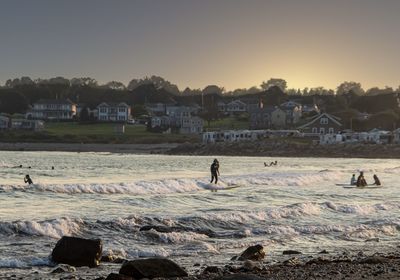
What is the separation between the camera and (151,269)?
1227 cm

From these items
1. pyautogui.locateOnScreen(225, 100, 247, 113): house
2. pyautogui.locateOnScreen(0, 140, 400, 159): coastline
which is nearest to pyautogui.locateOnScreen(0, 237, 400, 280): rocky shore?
pyautogui.locateOnScreen(0, 140, 400, 159): coastline

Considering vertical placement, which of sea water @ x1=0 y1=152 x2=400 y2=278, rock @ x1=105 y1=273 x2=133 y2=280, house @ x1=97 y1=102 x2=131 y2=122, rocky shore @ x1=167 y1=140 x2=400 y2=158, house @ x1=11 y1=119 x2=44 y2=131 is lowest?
sea water @ x1=0 y1=152 x2=400 y2=278

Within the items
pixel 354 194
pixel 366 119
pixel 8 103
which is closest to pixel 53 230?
pixel 354 194

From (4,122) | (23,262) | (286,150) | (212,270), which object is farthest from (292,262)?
(4,122)

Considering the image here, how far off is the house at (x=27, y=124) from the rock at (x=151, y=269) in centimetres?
13468

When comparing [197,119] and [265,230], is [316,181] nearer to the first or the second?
[265,230]

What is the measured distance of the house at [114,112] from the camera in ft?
530

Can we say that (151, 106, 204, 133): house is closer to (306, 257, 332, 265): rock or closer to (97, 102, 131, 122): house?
(97, 102, 131, 122): house

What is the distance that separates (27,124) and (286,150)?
6546cm

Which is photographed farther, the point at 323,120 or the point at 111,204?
the point at 323,120

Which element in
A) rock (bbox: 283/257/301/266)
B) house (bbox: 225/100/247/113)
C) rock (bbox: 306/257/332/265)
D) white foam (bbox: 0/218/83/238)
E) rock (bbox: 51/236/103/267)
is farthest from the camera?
house (bbox: 225/100/247/113)

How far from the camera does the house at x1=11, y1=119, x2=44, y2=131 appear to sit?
473 ft

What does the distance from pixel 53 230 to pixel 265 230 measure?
6.15 meters

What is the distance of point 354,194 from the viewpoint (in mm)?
34375
